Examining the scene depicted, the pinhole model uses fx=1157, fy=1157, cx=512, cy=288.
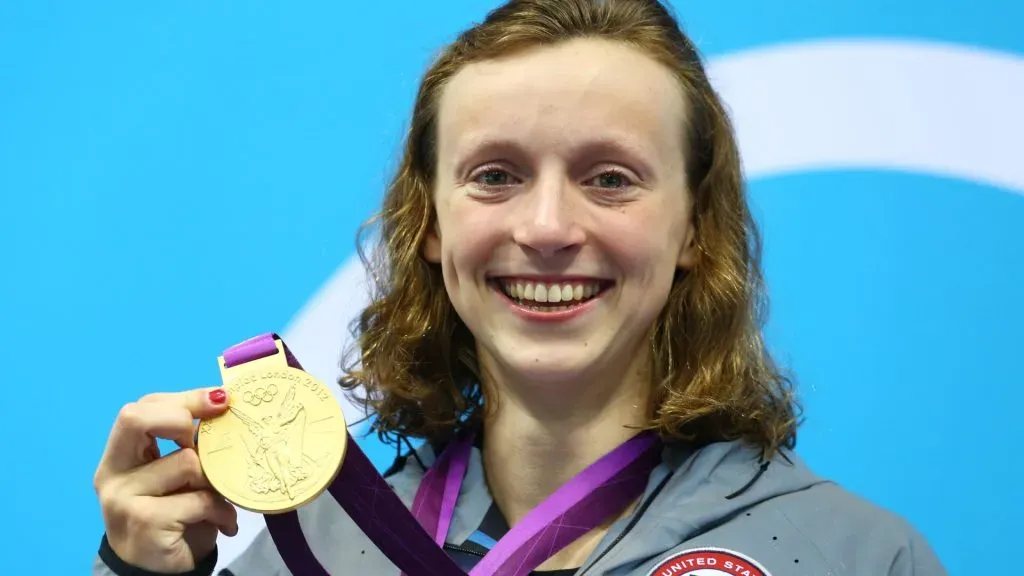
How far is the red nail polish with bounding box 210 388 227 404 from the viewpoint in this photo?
42.4 inches

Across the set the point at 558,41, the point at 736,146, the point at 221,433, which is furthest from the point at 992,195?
the point at 221,433

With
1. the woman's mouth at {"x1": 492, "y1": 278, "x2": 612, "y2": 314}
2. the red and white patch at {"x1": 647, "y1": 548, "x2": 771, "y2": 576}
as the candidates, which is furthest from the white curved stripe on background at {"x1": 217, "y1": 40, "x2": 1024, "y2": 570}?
the red and white patch at {"x1": 647, "y1": 548, "x2": 771, "y2": 576}

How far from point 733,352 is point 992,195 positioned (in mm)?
591

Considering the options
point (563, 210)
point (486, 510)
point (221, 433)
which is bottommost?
point (486, 510)

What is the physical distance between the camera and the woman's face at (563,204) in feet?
3.90

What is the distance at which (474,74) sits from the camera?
1.26m

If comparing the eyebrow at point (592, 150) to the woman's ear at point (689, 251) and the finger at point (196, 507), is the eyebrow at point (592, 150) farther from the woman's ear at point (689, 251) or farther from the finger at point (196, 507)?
the finger at point (196, 507)

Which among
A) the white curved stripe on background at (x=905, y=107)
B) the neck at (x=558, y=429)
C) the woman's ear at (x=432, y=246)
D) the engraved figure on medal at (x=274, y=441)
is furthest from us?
the white curved stripe on background at (x=905, y=107)

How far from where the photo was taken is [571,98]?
3.89 ft

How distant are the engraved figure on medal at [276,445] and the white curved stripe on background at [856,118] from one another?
56cm

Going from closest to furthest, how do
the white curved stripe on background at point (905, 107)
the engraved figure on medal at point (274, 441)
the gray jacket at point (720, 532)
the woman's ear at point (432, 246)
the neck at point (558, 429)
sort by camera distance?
the engraved figure on medal at point (274, 441)
the gray jacket at point (720, 532)
the neck at point (558, 429)
the woman's ear at point (432, 246)
the white curved stripe on background at point (905, 107)

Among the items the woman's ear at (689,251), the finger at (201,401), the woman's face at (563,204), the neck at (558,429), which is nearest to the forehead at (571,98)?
the woman's face at (563,204)

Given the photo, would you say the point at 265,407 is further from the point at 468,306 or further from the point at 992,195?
the point at 992,195

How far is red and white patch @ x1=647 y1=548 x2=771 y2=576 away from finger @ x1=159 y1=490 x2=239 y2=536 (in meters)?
0.42
